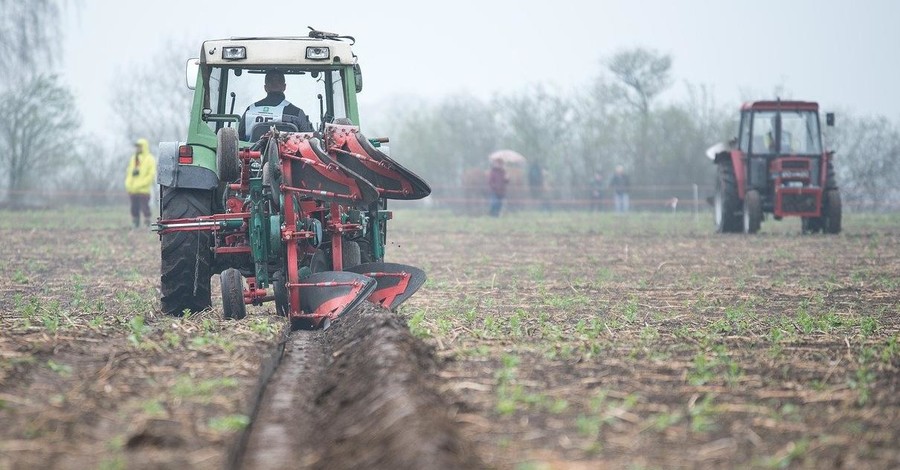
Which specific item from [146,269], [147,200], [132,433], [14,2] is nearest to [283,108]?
[146,269]

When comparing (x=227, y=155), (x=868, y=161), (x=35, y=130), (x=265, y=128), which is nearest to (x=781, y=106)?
(x=265, y=128)

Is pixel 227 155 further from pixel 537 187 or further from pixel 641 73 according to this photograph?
pixel 641 73

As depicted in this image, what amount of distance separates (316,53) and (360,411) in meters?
5.49

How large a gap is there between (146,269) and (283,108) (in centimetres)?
482

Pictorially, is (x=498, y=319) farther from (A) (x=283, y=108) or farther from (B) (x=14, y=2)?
(B) (x=14, y=2)

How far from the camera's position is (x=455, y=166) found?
2098 inches

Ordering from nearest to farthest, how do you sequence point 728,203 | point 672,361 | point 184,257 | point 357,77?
point 672,361, point 184,257, point 357,77, point 728,203

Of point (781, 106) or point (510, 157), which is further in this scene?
point (510, 157)

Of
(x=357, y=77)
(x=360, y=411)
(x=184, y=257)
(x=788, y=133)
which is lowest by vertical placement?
(x=360, y=411)

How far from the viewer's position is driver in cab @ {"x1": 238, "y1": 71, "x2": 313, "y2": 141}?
34.1 feet

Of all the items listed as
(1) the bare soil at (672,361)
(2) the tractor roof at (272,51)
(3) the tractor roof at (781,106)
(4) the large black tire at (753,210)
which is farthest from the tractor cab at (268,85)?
(3) the tractor roof at (781,106)

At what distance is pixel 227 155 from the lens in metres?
9.09

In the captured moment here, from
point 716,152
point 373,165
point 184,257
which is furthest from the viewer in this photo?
point 716,152

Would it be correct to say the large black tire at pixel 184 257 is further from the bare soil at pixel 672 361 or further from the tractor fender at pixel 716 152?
the tractor fender at pixel 716 152
